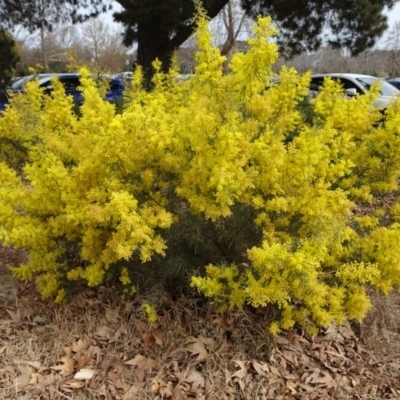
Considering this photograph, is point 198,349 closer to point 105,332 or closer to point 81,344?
point 105,332

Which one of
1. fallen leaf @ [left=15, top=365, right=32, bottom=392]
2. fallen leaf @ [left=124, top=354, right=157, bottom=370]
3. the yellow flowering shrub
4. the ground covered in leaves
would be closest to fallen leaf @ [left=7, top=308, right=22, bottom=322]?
the ground covered in leaves

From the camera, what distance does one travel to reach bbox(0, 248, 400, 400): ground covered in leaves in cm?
254

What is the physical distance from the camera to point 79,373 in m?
2.58

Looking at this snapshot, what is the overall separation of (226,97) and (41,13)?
804cm

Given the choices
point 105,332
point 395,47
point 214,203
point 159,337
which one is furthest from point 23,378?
point 395,47

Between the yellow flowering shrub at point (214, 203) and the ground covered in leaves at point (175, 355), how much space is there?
0.63 ft

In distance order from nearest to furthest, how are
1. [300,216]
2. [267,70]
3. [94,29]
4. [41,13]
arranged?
[267,70], [300,216], [41,13], [94,29]

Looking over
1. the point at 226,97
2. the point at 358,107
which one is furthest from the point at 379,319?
the point at 226,97

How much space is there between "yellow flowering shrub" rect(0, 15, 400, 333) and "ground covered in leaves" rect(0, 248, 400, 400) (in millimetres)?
193

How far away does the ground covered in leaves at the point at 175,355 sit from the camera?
2.54 m

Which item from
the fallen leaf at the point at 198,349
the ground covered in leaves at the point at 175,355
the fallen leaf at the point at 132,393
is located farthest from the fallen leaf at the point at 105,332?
the fallen leaf at the point at 198,349

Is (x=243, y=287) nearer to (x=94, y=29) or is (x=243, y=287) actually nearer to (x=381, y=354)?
(x=381, y=354)

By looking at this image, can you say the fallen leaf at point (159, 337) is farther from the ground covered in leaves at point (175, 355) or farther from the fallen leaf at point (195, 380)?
the fallen leaf at point (195, 380)

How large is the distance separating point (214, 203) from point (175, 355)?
1010mm
